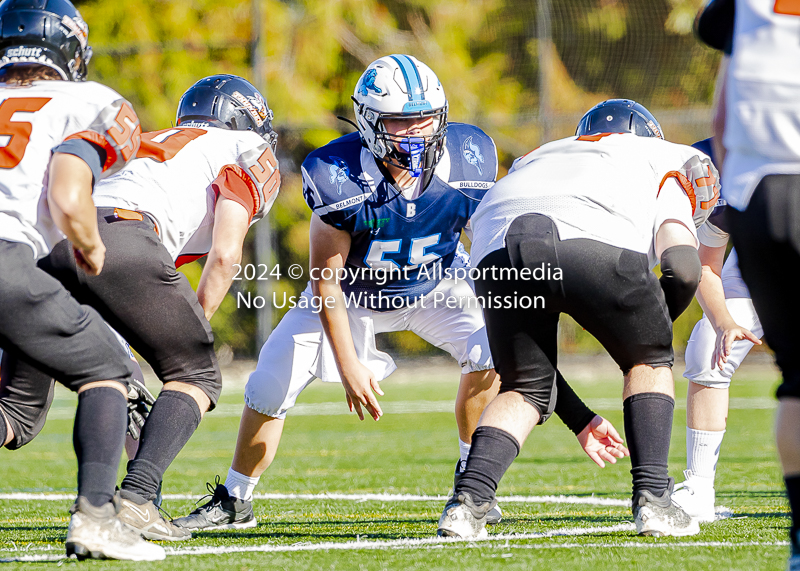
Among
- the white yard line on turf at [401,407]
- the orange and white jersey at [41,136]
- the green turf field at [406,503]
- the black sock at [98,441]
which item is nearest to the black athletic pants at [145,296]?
the orange and white jersey at [41,136]

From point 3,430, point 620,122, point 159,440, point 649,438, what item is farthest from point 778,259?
point 3,430

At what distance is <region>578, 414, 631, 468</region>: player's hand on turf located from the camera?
3119 millimetres

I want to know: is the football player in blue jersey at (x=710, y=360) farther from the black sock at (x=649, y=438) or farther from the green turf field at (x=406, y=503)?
A: the black sock at (x=649, y=438)

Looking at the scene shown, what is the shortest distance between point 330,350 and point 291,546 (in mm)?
976

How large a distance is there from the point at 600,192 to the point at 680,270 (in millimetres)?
334

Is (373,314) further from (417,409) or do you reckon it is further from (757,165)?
(417,409)

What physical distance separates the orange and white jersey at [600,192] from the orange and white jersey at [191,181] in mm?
827

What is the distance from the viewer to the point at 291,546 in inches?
117

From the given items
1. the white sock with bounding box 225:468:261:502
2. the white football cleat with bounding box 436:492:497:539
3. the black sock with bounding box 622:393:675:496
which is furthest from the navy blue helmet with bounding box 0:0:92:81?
the black sock with bounding box 622:393:675:496

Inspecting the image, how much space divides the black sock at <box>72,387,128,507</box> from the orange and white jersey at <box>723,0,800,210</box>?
5.57 feet

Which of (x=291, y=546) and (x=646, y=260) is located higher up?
(x=646, y=260)

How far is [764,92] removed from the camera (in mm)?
2029

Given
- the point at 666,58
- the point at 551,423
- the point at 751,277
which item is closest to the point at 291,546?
the point at 751,277

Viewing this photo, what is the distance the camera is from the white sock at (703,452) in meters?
3.56
